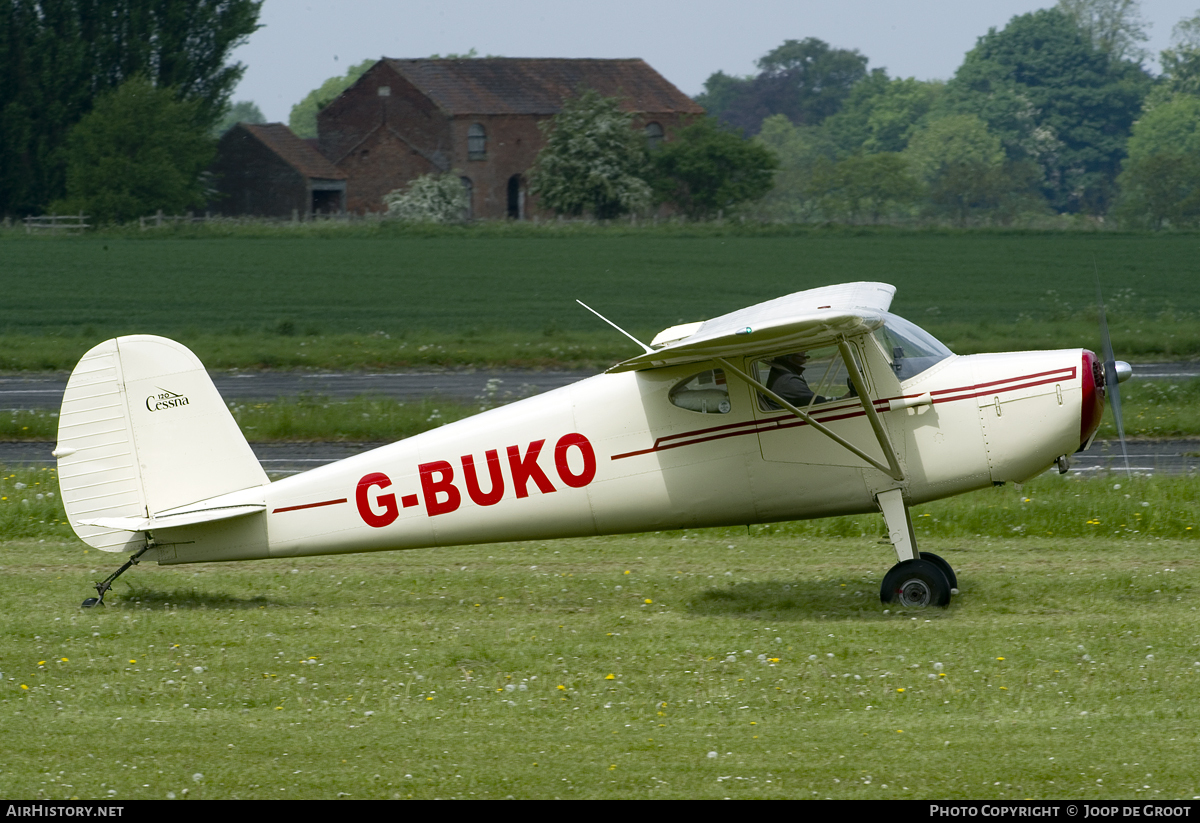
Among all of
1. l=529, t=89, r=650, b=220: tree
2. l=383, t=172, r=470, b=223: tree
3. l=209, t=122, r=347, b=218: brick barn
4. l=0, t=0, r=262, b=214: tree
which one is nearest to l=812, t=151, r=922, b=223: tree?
l=529, t=89, r=650, b=220: tree

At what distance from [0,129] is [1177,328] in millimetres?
67918

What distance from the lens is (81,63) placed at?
80625mm

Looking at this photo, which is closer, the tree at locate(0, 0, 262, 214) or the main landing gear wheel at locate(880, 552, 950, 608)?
the main landing gear wheel at locate(880, 552, 950, 608)

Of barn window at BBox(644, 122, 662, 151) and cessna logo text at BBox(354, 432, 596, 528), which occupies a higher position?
→ barn window at BBox(644, 122, 662, 151)

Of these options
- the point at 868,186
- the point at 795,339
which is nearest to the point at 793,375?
the point at 795,339

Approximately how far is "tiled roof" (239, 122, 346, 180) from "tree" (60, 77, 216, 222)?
8.67m

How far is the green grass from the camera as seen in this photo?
6.48 meters

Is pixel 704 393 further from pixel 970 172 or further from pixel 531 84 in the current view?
pixel 970 172

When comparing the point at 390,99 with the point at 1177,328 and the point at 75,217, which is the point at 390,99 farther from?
the point at 1177,328

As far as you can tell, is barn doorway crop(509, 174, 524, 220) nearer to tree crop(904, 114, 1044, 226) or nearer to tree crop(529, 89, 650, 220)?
tree crop(529, 89, 650, 220)

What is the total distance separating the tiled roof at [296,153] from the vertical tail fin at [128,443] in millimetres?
81369

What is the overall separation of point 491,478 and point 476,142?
271 ft

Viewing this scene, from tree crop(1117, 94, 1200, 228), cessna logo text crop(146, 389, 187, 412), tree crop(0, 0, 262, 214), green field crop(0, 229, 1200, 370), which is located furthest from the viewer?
tree crop(0, 0, 262, 214)

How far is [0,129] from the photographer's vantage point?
7738cm
